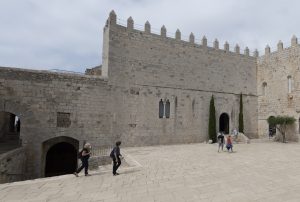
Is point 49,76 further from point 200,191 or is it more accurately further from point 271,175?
point 271,175

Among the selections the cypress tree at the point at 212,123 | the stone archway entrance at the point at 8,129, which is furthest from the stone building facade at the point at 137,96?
the stone archway entrance at the point at 8,129

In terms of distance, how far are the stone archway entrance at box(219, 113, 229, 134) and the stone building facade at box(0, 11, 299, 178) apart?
9 cm

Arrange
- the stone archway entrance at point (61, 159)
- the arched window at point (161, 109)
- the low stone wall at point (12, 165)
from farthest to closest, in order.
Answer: the arched window at point (161, 109)
the stone archway entrance at point (61, 159)
the low stone wall at point (12, 165)

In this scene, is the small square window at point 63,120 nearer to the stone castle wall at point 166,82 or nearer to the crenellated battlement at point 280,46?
the stone castle wall at point 166,82

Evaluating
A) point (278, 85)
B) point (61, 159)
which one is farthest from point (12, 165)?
point (278, 85)

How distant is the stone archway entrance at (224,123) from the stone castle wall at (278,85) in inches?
158

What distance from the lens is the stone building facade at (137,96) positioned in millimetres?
14512

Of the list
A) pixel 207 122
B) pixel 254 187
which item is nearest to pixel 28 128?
pixel 254 187

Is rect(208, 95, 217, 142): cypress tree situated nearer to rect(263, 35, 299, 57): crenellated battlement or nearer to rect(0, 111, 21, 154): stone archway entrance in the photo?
rect(263, 35, 299, 57): crenellated battlement

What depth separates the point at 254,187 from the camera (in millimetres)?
7547

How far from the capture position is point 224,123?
77.2 feet

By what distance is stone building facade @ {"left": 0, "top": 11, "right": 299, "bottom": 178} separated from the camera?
14.5 m

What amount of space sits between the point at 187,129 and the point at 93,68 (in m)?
9.75

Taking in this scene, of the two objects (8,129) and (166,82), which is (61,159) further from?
(166,82)
